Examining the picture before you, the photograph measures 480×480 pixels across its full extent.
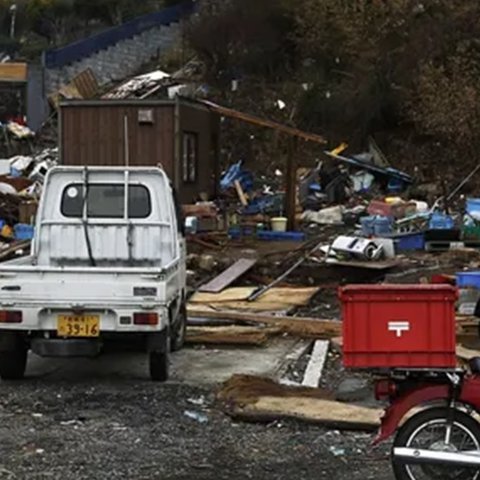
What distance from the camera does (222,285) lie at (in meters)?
16.8

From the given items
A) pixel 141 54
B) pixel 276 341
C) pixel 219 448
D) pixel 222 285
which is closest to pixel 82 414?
pixel 219 448

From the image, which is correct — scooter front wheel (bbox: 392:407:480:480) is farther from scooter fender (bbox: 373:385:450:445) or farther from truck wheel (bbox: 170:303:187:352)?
truck wheel (bbox: 170:303:187:352)

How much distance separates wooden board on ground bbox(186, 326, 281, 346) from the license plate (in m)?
2.98

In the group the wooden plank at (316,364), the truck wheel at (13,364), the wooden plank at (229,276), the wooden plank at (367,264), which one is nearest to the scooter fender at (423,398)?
the wooden plank at (316,364)

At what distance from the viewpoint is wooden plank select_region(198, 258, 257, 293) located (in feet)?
54.4

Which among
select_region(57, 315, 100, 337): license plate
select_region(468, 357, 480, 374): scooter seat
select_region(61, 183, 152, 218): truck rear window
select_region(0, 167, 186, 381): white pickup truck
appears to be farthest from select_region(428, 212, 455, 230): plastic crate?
select_region(468, 357, 480, 374): scooter seat

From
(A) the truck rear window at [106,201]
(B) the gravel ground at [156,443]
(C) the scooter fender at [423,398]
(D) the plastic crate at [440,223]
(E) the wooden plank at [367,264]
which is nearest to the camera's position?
(C) the scooter fender at [423,398]

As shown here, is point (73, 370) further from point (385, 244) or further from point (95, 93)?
point (95, 93)

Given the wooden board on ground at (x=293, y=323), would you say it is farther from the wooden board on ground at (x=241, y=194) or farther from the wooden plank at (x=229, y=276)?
the wooden board on ground at (x=241, y=194)

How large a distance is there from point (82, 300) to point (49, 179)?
2.27m

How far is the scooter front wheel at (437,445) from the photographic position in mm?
6086

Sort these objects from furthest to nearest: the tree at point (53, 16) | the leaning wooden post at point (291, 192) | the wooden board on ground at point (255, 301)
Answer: the tree at point (53, 16) → the leaning wooden post at point (291, 192) → the wooden board on ground at point (255, 301)


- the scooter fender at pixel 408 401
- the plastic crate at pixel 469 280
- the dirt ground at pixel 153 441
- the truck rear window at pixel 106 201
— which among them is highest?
the truck rear window at pixel 106 201

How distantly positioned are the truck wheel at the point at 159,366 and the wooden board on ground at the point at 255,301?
447 cm
